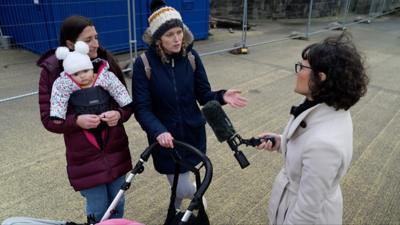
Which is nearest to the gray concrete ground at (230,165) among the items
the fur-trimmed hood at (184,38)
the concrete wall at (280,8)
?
the fur-trimmed hood at (184,38)

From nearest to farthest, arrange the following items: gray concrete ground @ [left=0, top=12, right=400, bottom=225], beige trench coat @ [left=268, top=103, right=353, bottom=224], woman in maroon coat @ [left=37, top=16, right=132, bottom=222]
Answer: beige trench coat @ [left=268, top=103, right=353, bottom=224], woman in maroon coat @ [left=37, top=16, right=132, bottom=222], gray concrete ground @ [left=0, top=12, right=400, bottom=225]

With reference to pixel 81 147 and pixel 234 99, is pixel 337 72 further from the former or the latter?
pixel 81 147

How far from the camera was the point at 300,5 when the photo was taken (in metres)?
14.7

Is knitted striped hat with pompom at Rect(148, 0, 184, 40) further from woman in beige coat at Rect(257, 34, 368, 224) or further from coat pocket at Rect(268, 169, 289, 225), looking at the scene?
coat pocket at Rect(268, 169, 289, 225)

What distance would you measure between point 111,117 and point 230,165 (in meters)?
1.85

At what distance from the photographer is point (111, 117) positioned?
1975 mm

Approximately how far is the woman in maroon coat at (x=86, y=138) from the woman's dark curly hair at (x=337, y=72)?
1.13m

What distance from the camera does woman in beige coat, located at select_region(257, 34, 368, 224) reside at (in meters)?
1.51

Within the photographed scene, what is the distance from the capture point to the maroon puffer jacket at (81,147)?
1.94 meters

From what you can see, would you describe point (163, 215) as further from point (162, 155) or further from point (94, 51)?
point (94, 51)

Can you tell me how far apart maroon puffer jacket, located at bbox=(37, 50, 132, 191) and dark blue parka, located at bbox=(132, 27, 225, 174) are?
15cm

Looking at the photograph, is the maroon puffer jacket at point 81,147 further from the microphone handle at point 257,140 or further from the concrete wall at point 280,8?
the concrete wall at point 280,8

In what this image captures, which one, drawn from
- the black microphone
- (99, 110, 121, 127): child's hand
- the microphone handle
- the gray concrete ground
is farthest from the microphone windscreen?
the gray concrete ground

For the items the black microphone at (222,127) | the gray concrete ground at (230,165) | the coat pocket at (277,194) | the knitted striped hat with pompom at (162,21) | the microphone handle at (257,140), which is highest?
the knitted striped hat with pompom at (162,21)
